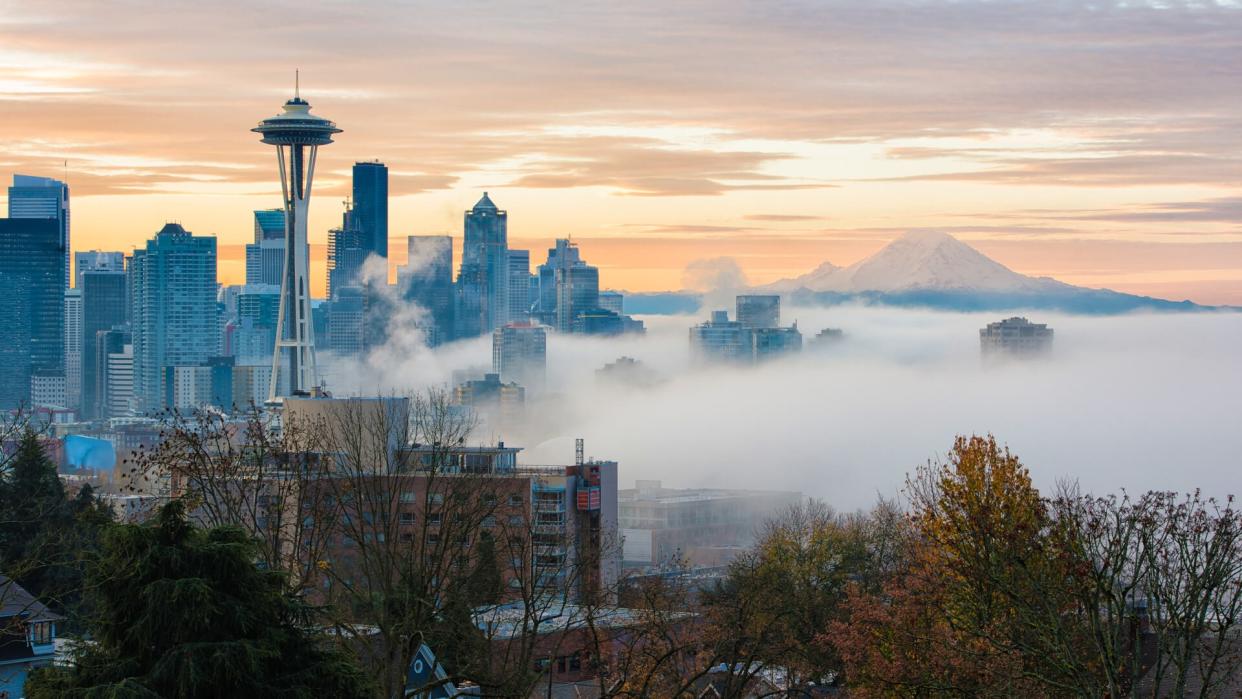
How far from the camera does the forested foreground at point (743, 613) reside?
17469mm

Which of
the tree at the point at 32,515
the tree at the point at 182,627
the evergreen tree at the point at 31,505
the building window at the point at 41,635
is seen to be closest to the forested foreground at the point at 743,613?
the tree at the point at 182,627

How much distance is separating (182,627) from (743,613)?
10.7 meters

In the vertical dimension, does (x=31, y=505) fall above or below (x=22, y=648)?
above

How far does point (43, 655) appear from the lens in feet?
117

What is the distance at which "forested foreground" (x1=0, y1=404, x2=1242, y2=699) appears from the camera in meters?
17.5

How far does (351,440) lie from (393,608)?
11.0 m

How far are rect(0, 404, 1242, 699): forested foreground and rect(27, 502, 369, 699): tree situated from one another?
21 millimetres

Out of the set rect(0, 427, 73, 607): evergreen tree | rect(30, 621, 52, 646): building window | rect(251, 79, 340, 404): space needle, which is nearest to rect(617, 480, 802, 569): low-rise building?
rect(251, 79, 340, 404): space needle

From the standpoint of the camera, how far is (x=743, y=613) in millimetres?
25859

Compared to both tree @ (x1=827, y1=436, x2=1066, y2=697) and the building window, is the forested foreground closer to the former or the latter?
tree @ (x1=827, y1=436, x2=1066, y2=697)

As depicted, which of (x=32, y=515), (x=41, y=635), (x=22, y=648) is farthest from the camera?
(x=32, y=515)

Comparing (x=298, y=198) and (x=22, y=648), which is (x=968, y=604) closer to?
(x=22, y=648)

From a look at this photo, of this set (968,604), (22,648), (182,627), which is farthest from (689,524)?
(182,627)

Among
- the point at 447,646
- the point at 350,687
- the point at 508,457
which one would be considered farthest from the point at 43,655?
the point at 508,457
